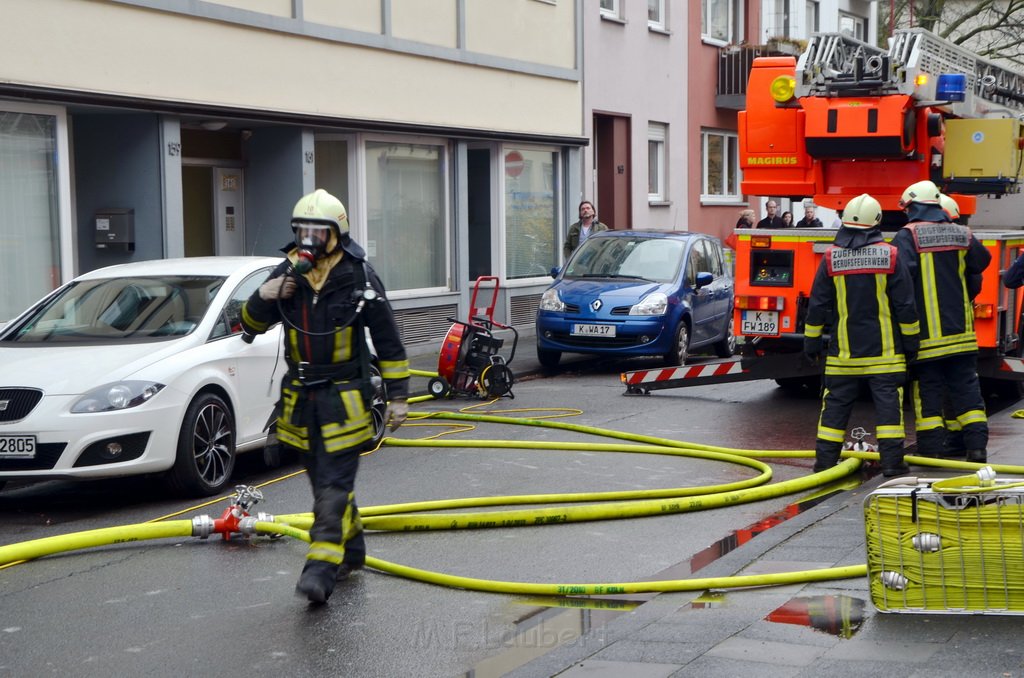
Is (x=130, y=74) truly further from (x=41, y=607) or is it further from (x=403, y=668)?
(x=403, y=668)

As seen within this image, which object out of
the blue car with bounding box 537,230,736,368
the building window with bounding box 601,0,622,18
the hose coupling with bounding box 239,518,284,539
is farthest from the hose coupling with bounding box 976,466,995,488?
the building window with bounding box 601,0,622,18

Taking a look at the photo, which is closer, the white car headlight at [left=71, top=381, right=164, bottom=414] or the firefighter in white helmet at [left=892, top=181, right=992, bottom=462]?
the white car headlight at [left=71, top=381, right=164, bottom=414]

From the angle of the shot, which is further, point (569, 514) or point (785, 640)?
point (569, 514)

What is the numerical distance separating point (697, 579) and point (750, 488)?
236 cm

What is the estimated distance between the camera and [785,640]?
5.32 meters

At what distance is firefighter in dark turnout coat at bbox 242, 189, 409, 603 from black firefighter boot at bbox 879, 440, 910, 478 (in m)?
3.95

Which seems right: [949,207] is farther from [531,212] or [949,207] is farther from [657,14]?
[657,14]

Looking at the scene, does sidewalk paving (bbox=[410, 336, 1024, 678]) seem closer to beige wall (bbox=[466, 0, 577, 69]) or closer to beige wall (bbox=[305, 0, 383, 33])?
beige wall (bbox=[305, 0, 383, 33])

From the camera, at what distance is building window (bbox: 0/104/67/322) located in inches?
529

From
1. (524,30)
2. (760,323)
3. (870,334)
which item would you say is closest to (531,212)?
(524,30)

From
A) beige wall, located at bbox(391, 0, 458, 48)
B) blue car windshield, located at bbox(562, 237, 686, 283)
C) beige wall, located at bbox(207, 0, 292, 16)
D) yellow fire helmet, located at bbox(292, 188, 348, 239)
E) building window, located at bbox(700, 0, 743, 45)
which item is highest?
building window, located at bbox(700, 0, 743, 45)

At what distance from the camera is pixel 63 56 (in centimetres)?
1342

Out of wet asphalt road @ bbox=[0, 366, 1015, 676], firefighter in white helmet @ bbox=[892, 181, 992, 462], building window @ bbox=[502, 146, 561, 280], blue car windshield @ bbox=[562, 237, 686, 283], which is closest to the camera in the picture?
wet asphalt road @ bbox=[0, 366, 1015, 676]

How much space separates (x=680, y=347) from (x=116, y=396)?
9131 millimetres
